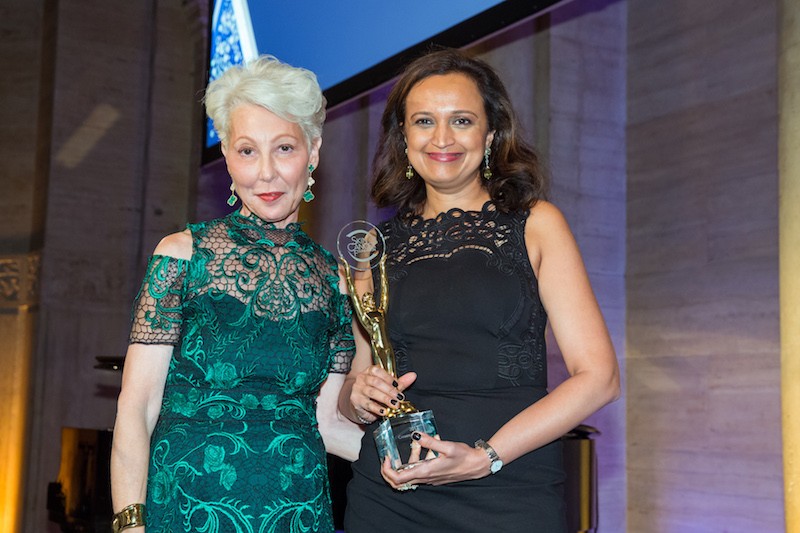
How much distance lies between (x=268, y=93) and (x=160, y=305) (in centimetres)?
54

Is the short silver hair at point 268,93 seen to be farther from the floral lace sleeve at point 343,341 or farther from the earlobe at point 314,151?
the floral lace sleeve at point 343,341

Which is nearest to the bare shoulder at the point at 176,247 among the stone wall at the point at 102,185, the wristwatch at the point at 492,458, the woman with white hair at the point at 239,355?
the woman with white hair at the point at 239,355

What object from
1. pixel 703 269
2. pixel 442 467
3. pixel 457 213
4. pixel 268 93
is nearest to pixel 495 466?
pixel 442 467

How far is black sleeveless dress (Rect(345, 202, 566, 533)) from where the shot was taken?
2.30 m

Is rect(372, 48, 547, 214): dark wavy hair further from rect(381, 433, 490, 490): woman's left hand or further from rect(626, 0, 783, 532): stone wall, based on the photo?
rect(626, 0, 783, 532): stone wall

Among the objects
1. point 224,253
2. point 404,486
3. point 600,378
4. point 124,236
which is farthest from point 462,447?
point 124,236

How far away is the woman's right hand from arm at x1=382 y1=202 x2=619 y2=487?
0.50ft

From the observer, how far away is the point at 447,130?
99.3 inches

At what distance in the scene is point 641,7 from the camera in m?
6.57

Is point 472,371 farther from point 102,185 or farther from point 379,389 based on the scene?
point 102,185

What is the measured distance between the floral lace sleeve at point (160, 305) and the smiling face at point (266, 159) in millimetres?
253

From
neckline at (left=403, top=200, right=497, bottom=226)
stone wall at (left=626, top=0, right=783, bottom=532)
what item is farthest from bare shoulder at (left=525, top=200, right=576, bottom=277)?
stone wall at (left=626, top=0, right=783, bottom=532)

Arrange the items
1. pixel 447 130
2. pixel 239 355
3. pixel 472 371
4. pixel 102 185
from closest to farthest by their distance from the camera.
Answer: pixel 239 355 < pixel 472 371 < pixel 447 130 < pixel 102 185

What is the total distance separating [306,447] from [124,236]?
634 centimetres
